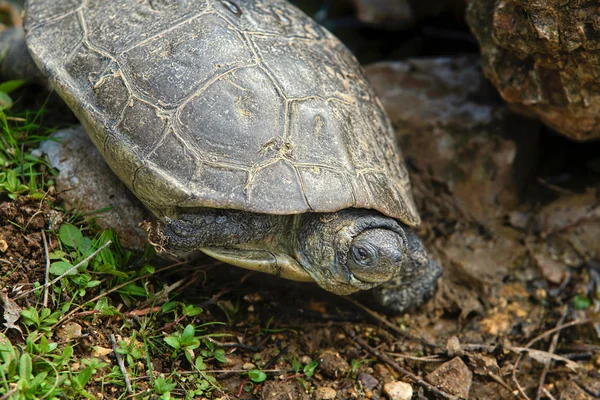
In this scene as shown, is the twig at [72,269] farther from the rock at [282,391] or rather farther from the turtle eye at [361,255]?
the turtle eye at [361,255]

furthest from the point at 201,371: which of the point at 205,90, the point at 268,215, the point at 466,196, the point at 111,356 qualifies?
the point at 466,196

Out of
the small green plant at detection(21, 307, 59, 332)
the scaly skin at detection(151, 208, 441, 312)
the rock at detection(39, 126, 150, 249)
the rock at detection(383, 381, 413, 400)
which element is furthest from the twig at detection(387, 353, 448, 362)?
the small green plant at detection(21, 307, 59, 332)

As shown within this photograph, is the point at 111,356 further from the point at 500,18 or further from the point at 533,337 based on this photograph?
the point at 500,18

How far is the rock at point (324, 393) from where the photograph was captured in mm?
2909

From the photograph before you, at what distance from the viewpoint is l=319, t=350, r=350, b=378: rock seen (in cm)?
303

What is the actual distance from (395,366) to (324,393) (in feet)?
1.48

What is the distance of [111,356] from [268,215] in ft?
3.34

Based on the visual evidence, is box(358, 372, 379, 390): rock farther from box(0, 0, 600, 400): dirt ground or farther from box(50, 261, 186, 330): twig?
box(50, 261, 186, 330): twig

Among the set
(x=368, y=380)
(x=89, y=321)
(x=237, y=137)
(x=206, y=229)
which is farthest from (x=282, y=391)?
Answer: (x=237, y=137)

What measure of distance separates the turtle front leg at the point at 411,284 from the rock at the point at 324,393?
0.65 meters

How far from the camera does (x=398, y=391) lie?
3.00m

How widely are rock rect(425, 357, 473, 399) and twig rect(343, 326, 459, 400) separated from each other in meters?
0.04

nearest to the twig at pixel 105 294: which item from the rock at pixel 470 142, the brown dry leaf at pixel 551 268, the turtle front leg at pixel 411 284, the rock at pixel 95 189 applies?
the rock at pixel 95 189

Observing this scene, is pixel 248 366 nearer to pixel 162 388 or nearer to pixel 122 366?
pixel 162 388
